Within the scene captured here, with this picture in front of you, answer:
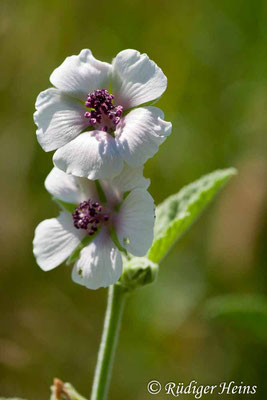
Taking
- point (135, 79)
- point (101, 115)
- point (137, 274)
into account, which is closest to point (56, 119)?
point (101, 115)

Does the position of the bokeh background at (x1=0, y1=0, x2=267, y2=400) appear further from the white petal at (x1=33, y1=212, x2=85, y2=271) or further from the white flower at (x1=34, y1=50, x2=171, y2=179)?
the white flower at (x1=34, y1=50, x2=171, y2=179)

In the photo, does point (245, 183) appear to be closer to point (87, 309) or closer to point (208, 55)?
point (208, 55)

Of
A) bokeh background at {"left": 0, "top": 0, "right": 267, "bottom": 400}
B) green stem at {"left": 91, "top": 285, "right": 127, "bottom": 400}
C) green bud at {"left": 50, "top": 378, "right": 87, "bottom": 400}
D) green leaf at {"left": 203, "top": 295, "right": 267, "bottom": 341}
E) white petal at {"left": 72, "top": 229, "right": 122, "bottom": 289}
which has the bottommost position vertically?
green bud at {"left": 50, "top": 378, "right": 87, "bottom": 400}

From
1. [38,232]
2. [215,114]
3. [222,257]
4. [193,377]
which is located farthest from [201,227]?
[38,232]

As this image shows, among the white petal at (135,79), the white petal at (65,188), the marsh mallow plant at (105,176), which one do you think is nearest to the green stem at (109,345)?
the marsh mallow plant at (105,176)

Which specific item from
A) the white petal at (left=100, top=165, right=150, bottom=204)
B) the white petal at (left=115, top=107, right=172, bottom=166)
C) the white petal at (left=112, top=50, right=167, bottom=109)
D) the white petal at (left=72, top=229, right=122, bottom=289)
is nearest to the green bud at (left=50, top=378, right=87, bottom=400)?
the white petal at (left=72, top=229, right=122, bottom=289)

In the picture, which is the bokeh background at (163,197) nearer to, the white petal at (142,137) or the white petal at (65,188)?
the white petal at (65,188)

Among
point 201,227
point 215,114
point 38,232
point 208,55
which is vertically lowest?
point 38,232
